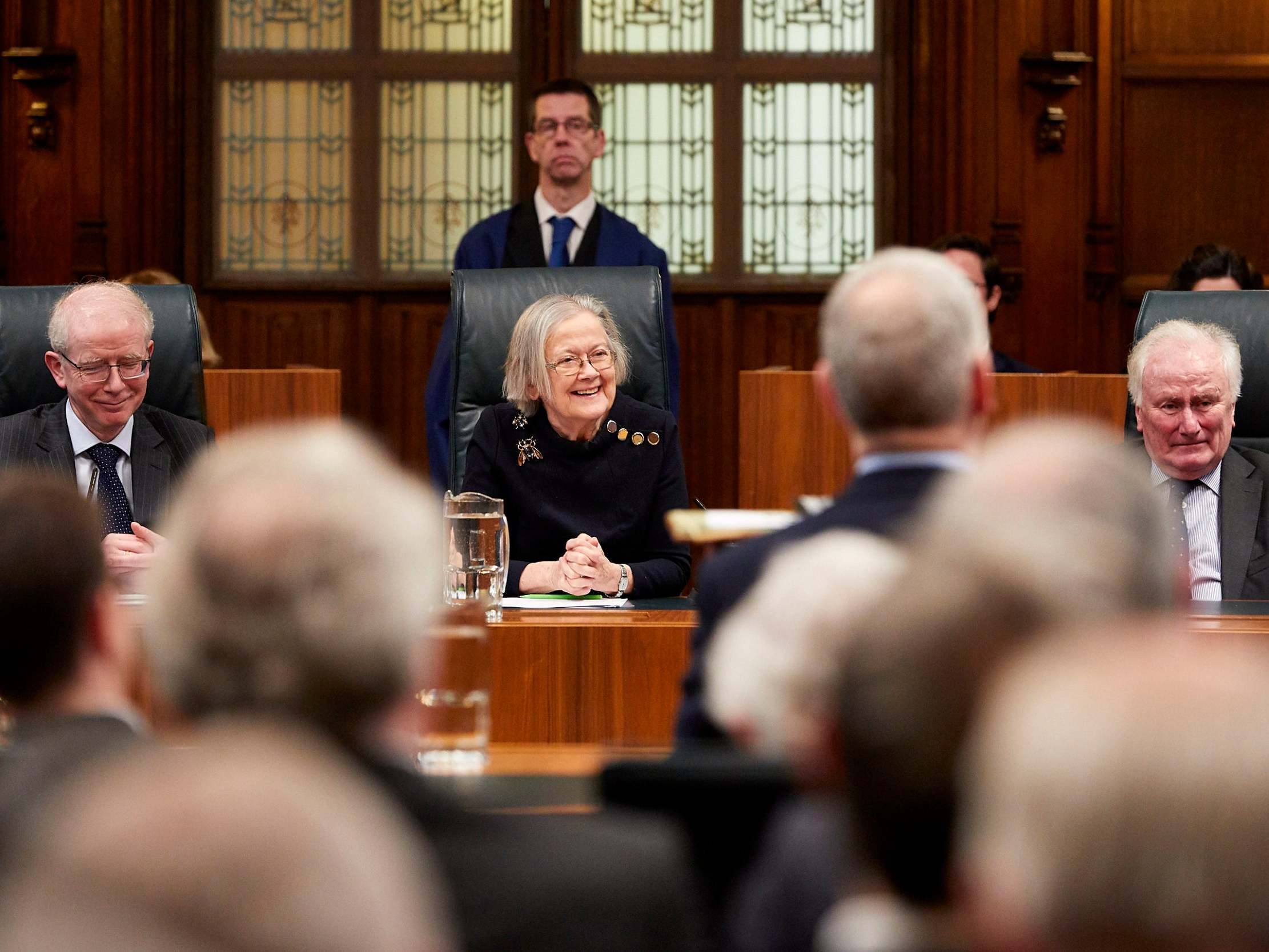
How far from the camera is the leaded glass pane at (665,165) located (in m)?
5.96

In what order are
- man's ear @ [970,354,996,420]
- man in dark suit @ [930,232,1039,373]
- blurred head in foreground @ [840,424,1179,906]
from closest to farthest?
blurred head in foreground @ [840,424,1179,906] → man's ear @ [970,354,996,420] → man in dark suit @ [930,232,1039,373]

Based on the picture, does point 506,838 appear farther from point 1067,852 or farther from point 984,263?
point 984,263

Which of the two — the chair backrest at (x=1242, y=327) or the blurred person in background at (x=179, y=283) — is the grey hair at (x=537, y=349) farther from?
the chair backrest at (x=1242, y=327)

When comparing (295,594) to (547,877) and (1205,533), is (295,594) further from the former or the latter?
(1205,533)

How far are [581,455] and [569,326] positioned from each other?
26 centimetres

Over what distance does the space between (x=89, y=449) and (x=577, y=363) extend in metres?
0.91

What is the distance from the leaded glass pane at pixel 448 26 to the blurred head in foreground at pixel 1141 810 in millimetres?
5547

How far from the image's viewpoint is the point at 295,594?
0.96 meters

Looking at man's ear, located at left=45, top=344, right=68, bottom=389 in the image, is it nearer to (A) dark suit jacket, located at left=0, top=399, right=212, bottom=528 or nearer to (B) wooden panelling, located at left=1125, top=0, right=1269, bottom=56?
(A) dark suit jacket, located at left=0, top=399, right=212, bottom=528

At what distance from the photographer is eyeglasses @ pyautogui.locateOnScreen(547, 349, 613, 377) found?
11.0 feet

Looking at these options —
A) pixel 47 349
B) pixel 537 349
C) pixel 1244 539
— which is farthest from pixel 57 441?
pixel 1244 539

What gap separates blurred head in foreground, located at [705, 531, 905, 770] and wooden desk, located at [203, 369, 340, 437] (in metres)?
2.36

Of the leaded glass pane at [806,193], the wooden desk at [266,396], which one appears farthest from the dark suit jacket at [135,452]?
the leaded glass pane at [806,193]

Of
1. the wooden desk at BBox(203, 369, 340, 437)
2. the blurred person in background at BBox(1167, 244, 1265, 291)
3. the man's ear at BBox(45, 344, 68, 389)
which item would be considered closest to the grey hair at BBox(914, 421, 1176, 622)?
the man's ear at BBox(45, 344, 68, 389)
